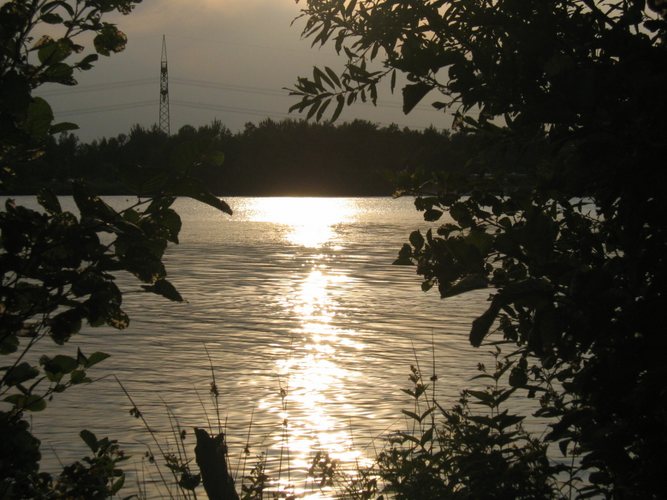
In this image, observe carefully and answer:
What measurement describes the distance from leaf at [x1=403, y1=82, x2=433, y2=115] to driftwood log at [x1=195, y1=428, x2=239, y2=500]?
120cm

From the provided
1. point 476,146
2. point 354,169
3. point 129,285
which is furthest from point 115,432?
point 354,169

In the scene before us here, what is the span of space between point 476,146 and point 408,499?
173 centimetres

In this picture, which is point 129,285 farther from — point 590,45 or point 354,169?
point 354,169

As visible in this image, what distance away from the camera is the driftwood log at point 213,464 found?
112 inches

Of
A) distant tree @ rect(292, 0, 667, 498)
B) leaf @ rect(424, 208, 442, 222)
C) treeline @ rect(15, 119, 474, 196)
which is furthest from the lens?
treeline @ rect(15, 119, 474, 196)

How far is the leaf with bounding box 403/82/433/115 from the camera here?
2622 millimetres

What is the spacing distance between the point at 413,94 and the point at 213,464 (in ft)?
4.37

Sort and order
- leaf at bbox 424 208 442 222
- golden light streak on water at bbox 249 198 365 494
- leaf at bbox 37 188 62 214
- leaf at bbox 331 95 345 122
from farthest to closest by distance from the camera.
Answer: golden light streak on water at bbox 249 198 365 494, leaf at bbox 424 208 442 222, leaf at bbox 331 95 345 122, leaf at bbox 37 188 62 214

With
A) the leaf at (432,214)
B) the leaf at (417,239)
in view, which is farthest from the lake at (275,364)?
the leaf at (417,239)

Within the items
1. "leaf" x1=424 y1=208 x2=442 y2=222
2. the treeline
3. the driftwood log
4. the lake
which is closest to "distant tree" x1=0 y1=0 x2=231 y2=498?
the driftwood log

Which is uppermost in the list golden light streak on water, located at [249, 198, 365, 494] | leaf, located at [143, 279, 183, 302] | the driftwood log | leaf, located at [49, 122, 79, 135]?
leaf, located at [49, 122, 79, 135]

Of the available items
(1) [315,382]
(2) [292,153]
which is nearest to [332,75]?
(1) [315,382]

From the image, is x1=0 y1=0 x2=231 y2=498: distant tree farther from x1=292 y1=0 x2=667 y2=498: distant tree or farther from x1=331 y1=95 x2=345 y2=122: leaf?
x1=331 y1=95 x2=345 y2=122: leaf

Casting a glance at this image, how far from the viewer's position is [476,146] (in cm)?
349
